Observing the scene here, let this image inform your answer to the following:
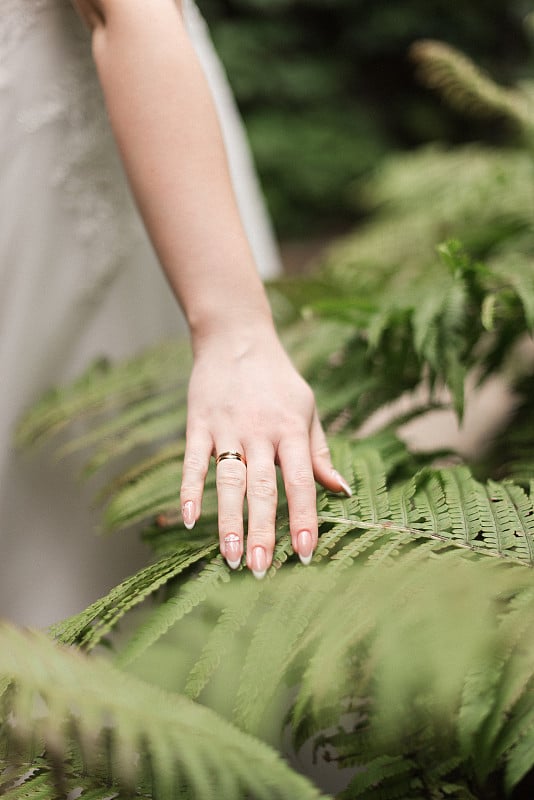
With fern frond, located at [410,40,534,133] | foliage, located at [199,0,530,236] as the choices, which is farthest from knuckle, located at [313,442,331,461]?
foliage, located at [199,0,530,236]

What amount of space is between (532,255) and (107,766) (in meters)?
0.98

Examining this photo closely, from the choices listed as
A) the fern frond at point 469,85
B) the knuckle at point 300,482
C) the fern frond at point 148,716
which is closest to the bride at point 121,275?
the knuckle at point 300,482

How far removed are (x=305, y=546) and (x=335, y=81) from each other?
3.90 metres

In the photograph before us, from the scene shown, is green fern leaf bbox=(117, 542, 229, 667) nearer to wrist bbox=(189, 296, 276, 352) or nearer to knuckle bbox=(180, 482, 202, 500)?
knuckle bbox=(180, 482, 202, 500)

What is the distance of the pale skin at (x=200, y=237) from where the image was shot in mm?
709

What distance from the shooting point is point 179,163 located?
77 centimetres

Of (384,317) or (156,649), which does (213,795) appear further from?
(384,317)

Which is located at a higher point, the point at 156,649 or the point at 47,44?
the point at 47,44

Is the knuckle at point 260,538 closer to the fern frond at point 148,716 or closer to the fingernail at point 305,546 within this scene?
the fingernail at point 305,546

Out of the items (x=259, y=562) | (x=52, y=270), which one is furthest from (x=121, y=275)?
(x=259, y=562)

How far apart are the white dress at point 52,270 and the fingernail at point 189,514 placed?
377mm

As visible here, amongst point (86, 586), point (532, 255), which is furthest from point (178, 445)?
point (532, 255)

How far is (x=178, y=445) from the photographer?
905mm

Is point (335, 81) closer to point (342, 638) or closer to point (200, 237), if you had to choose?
point (200, 237)
